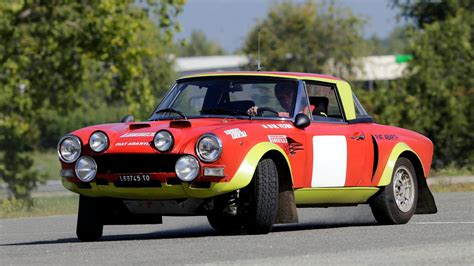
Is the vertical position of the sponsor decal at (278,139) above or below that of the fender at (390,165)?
above

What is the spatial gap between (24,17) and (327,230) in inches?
1004

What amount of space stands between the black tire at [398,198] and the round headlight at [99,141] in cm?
316

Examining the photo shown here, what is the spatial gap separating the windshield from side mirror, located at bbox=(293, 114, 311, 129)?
0.22m

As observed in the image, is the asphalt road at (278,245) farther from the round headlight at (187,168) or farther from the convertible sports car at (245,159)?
the round headlight at (187,168)

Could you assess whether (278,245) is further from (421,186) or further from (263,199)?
(421,186)

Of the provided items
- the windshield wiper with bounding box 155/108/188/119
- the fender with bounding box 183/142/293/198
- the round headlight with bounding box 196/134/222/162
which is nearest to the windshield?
the windshield wiper with bounding box 155/108/188/119

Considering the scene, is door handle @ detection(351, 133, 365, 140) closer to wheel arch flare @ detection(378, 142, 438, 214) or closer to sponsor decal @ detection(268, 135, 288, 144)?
wheel arch flare @ detection(378, 142, 438, 214)

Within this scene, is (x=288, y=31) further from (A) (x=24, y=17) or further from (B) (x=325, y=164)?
(B) (x=325, y=164)

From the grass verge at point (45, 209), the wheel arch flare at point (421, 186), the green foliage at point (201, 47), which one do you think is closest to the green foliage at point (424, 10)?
the grass verge at point (45, 209)

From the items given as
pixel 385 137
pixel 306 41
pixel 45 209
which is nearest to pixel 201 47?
pixel 306 41

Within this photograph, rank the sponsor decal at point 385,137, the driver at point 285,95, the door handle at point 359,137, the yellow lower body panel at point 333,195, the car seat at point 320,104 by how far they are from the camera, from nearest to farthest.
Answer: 1. the yellow lower body panel at point 333,195
2. the driver at point 285,95
3. the door handle at point 359,137
4. the car seat at point 320,104
5. the sponsor decal at point 385,137

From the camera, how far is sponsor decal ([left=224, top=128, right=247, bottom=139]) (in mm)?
11234

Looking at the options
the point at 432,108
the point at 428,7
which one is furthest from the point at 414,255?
the point at 428,7

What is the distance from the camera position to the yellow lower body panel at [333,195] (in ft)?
A: 40.2
